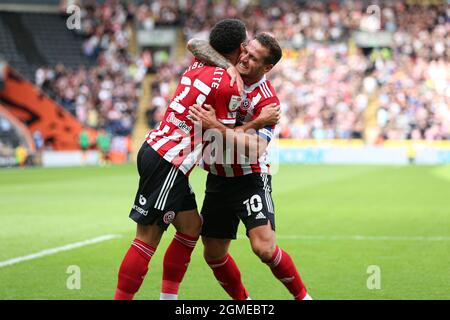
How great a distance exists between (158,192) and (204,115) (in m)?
0.63

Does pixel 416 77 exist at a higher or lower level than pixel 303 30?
lower

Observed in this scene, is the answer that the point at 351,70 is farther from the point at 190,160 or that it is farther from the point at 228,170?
the point at 190,160

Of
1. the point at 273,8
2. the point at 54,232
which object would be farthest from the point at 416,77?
the point at 54,232

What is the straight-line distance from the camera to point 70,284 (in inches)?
287

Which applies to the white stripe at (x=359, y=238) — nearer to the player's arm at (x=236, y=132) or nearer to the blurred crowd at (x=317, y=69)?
the player's arm at (x=236, y=132)

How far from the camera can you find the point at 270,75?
36094mm

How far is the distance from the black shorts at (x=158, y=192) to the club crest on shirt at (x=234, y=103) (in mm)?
586

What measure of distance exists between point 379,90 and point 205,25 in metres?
9.23

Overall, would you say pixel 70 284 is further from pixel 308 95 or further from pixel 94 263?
pixel 308 95

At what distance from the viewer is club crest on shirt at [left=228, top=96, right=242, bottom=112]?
564 centimetres

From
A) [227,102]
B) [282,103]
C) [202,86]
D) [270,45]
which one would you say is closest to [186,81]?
[202,86]

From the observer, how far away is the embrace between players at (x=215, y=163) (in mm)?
5625

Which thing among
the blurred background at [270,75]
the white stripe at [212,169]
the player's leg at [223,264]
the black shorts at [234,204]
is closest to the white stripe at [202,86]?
the white stripe at [212,169]

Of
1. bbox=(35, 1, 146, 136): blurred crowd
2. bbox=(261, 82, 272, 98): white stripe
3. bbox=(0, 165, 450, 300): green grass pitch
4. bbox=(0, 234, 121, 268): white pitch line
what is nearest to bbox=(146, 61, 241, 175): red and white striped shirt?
bbox=(261, 82, 272, 98): white stripe
